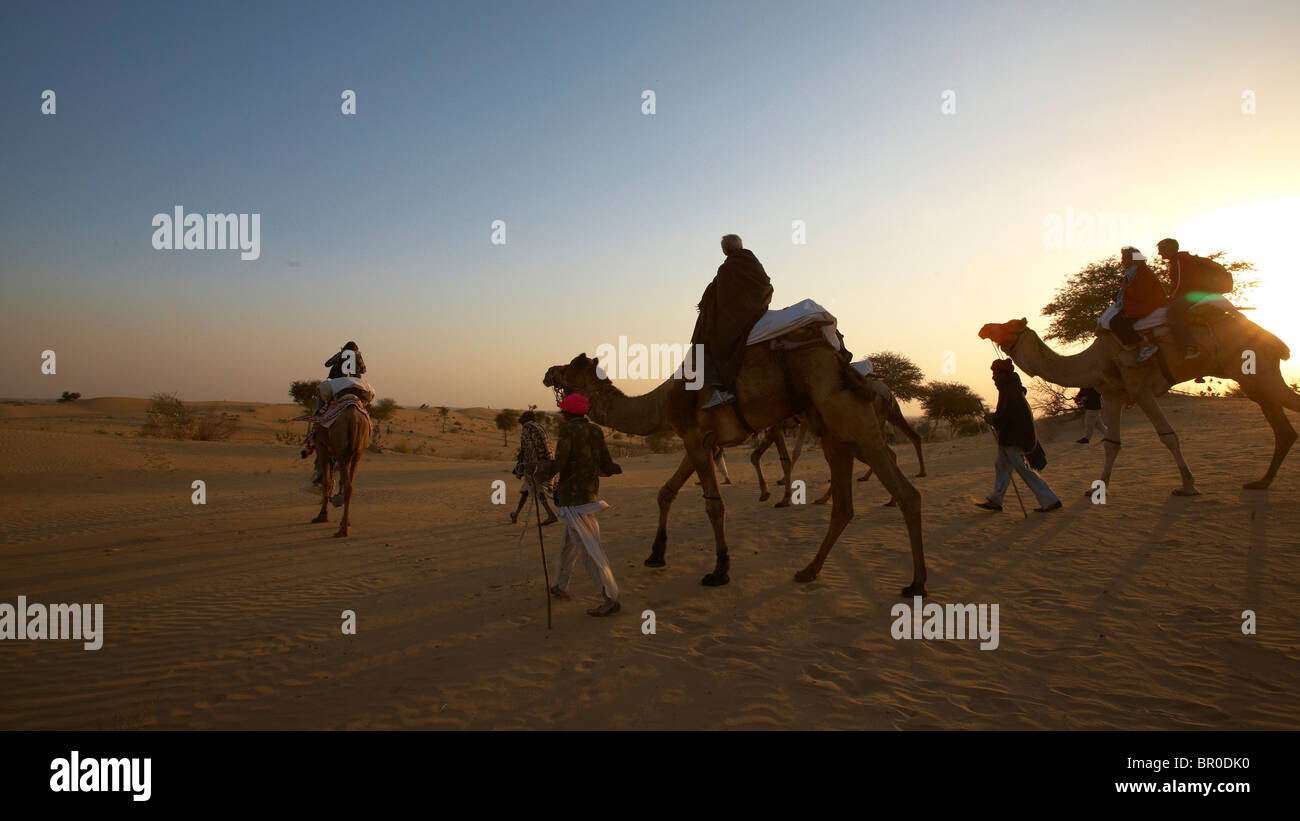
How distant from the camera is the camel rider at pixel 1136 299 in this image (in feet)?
29.8

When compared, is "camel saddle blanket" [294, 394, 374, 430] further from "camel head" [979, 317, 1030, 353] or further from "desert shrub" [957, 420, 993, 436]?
"desert shrub" [957, 420, 993, 436]

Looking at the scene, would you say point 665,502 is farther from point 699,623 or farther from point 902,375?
point 902,375

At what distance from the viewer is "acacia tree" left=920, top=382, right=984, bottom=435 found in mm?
33438

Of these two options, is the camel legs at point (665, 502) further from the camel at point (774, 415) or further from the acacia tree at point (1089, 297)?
the acacia tree at point (1089, 297)

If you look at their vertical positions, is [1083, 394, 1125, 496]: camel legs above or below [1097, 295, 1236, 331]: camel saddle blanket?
below

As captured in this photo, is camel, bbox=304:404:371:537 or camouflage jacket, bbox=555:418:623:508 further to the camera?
camel, bbox=304:404:371:537

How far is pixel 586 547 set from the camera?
601cm

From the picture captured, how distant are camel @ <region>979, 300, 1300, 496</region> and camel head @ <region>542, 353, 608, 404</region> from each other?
21.0 feet

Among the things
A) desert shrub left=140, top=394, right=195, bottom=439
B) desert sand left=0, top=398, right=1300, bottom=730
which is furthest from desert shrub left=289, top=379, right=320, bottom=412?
desert sand left=0, top=398, right=1300, bottom=730

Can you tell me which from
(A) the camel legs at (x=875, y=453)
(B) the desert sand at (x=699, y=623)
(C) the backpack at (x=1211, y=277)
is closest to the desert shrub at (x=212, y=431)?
(B) the desert sand at (x=699, y=623)

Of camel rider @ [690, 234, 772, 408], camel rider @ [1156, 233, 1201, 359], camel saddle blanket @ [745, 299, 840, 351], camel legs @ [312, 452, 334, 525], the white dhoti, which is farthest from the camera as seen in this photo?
camel legs @ [312, 452, 334, 525]

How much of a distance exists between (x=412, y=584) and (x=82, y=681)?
10.00 feet

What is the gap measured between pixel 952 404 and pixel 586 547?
3261 centimetres
